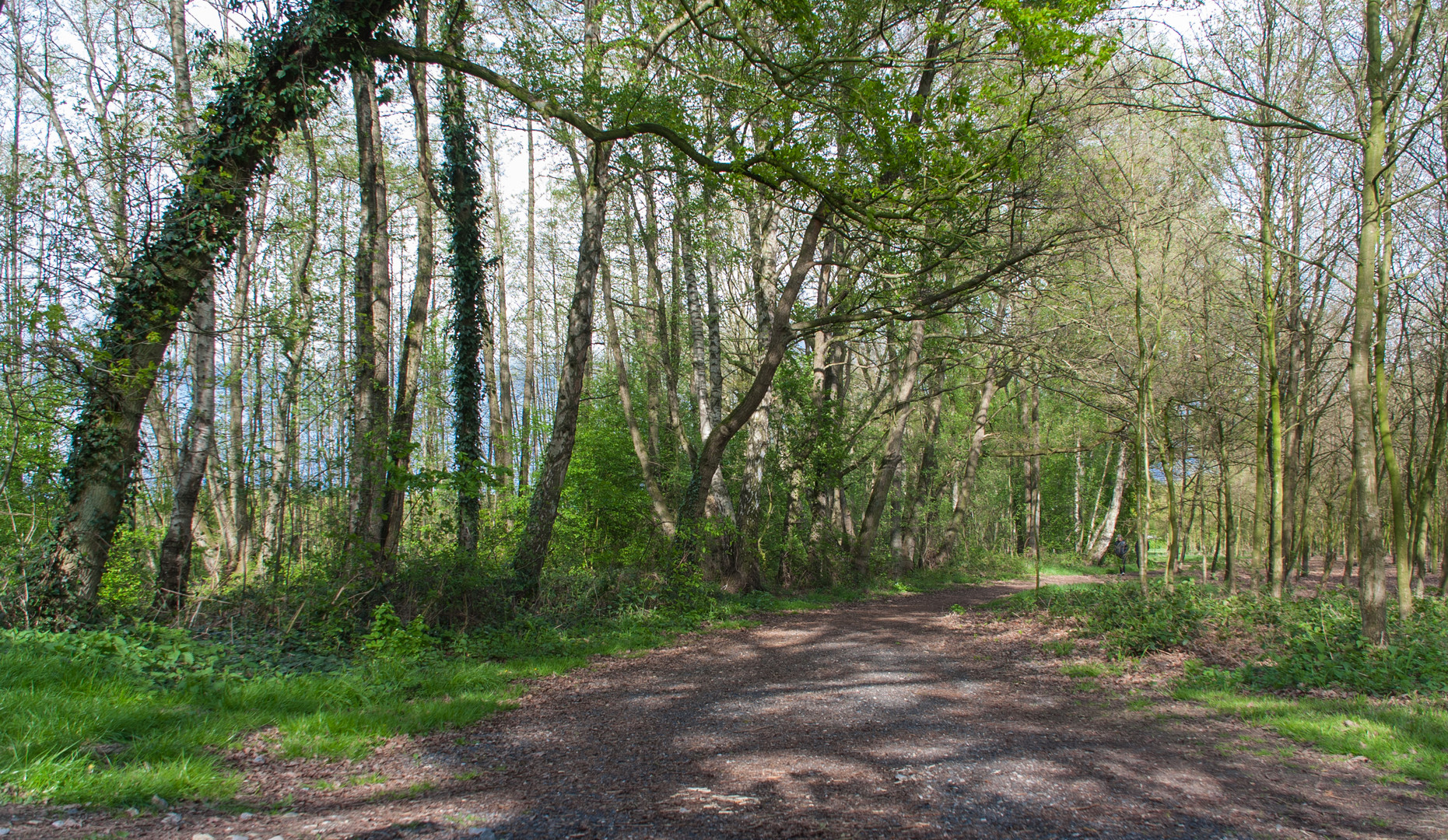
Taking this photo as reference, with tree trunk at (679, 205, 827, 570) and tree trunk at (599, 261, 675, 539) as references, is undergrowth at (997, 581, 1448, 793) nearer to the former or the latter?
tree trunk at (679, 205, 827, 570)

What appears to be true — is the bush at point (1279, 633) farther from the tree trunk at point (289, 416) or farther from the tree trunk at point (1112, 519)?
the tree trunk at point (1112, 519)

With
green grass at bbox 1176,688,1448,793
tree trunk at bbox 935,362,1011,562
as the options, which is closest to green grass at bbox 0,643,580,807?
green grass at bbox 1176,688,1448,793

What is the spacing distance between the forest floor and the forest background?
2.96m

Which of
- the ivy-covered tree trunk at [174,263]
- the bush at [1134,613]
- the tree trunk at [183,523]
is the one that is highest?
the ivy-covered tree trunk at [174,263]

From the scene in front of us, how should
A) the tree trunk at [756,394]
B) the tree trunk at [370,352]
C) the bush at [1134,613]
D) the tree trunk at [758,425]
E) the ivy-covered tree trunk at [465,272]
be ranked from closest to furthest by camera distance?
the tree trunk at [370,352], the bush at [1134,613], the ivy-covered tree trunk at [465,272], the tree trunk at [756,394], the tree trunk at [758,425]

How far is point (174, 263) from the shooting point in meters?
6.66

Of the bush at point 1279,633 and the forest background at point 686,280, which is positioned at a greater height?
the forest background at point 686,280

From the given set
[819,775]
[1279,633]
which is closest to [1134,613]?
[1279,633]

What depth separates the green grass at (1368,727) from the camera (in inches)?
171

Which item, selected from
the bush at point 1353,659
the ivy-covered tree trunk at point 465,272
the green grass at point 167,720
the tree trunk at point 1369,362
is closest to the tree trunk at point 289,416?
the ivy-covered tree trunk at point 465,272

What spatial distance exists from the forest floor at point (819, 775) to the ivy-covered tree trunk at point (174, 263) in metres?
3.54

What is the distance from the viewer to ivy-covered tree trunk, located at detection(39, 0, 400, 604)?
6199mm


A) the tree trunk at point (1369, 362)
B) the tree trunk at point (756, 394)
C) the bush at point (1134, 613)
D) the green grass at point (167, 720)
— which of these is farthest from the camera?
the tree trunk at point (756, 394)

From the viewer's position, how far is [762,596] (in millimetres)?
13227
